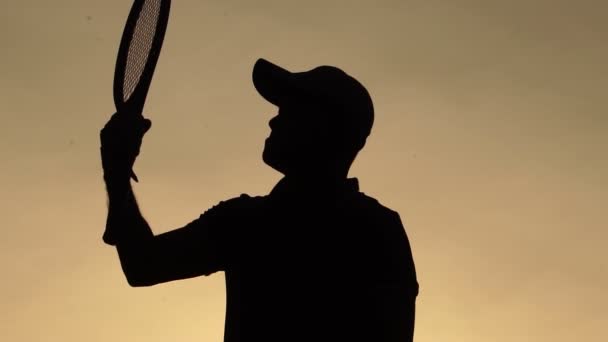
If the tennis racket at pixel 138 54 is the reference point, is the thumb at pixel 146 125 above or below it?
below

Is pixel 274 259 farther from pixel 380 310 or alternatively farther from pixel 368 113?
pixel 368 113

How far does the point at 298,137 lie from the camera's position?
9.48 feet

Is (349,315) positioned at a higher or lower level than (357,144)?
lower

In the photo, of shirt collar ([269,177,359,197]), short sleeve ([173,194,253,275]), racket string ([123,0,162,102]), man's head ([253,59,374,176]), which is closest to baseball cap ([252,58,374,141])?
man's head ([253,59,374,176])

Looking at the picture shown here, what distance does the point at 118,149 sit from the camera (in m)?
3.03

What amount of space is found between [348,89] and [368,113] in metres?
0.11

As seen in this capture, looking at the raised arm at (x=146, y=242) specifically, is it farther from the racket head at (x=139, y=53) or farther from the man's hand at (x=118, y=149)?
the racket head at (x=139, y=53)

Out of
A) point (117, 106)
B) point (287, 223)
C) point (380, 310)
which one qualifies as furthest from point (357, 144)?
point (117, 106)

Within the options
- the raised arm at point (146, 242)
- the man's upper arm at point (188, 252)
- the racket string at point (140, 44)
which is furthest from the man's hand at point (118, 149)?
the man's upper arm at point (188, 252)

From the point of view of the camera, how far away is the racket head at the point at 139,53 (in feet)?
10.4

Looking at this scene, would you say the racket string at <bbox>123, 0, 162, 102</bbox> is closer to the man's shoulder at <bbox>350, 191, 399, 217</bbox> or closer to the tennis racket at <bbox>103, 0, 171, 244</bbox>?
the tennis racket at <bbox>103, 0, 171, 244</bbox>

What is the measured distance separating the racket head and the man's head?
441 millimetres

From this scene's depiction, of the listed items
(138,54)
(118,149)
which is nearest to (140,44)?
(138,54)

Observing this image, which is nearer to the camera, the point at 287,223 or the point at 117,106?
the point at 287,223
